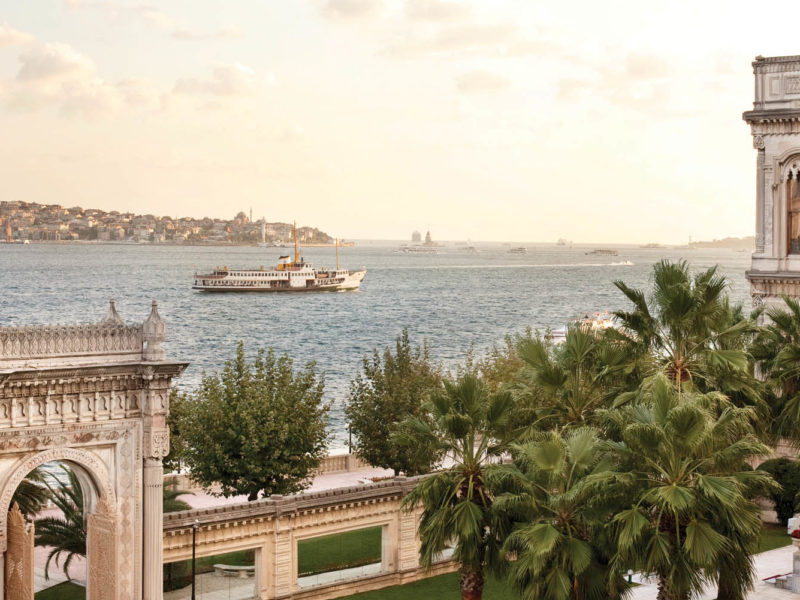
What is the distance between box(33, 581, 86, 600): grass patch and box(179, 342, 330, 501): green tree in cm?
532

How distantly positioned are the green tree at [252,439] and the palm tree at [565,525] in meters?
13.6

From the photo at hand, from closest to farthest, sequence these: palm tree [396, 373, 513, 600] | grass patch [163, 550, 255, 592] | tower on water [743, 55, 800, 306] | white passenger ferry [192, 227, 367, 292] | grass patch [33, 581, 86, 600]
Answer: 1. palm tree [396, 373, 513, 600]
2. grass patch [33, 581, 86, 600]
3. grass patch [163, 550, 255, 592]
4. tower on water [743, 55, 800, 306]
5. white passenger ferry [192, 227, 367, 292]

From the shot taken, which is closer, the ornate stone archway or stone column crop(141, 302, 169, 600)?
the ornate stone archway

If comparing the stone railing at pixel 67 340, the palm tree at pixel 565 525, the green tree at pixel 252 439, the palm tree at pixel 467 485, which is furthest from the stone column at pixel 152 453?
the green tree at pixel 252 439

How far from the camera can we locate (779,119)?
37281 mm

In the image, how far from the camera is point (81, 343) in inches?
923

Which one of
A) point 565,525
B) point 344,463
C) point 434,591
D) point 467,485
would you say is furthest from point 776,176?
point 344,463

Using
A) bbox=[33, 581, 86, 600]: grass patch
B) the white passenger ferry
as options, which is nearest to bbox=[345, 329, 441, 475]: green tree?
bbox=[33, 581, 86, 600]: grass patch

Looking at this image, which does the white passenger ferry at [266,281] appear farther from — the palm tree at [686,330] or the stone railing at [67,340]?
the stone railing at [67,340]

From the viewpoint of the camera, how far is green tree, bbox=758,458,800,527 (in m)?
33.9

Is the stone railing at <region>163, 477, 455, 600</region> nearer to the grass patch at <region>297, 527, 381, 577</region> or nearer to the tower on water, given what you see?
the grass patch at <region>297, 527, 381, 577</region>

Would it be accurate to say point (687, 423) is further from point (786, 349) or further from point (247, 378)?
point (247, 378)

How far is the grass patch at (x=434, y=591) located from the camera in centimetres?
2934

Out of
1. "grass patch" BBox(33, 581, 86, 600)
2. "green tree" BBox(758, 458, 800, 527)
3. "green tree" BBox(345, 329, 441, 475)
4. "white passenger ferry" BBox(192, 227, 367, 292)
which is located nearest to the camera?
"grass patch" BBox(33, 581, 86, 600)
